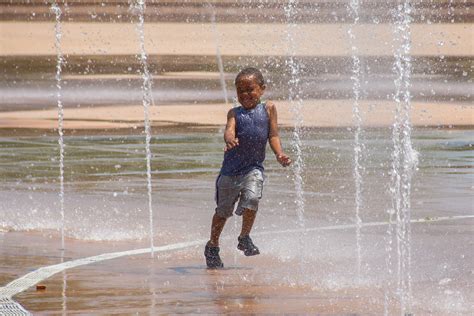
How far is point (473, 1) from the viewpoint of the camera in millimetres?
30719

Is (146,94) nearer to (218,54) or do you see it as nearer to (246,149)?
(218,54)

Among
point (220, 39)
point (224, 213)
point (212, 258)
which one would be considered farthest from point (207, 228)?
point (220, 39)

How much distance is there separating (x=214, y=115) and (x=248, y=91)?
11335mm

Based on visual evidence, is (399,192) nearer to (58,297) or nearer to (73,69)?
(58,297)

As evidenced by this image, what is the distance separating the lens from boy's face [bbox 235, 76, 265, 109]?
374 inches

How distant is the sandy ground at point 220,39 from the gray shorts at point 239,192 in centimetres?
1619

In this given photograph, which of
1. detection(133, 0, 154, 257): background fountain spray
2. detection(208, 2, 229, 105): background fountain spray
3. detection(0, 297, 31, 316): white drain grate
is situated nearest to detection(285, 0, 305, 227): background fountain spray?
detection(208, 2, 229, 105): background fountain spray

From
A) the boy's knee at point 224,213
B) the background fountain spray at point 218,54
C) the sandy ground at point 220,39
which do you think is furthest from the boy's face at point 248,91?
the sandy ground at point 220,39

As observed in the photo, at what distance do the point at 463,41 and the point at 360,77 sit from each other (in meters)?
3.75

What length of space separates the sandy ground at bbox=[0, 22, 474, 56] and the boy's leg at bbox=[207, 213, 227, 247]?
16.2 metres

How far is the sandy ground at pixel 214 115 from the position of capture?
19906 mm

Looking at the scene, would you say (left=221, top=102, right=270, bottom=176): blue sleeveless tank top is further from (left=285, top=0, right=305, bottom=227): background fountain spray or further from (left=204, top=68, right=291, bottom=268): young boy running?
(left=285, top=0, right=305, bottom=227): background fountain spray

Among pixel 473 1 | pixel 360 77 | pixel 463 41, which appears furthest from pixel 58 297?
pixel 473 1

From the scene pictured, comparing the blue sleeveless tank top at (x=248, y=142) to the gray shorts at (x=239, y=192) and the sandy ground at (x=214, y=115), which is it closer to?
the gray shorts at (x=239, y=192)
